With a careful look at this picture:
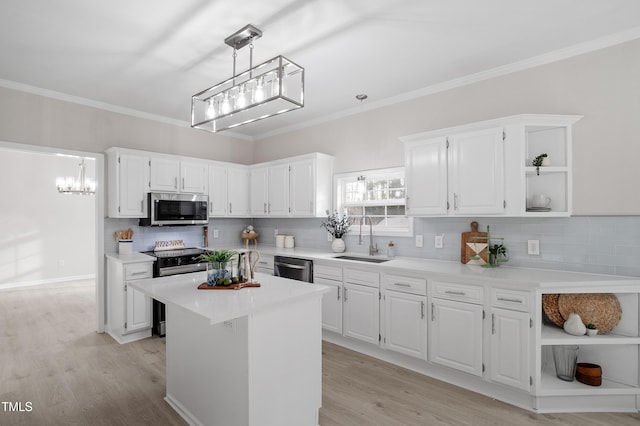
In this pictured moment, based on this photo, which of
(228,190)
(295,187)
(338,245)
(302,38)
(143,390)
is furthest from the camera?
(228,190)

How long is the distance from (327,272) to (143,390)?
2020 mm

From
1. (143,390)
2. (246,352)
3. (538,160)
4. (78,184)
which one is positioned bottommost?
(143,390)

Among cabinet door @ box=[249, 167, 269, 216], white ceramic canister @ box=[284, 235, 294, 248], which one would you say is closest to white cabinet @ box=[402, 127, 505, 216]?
white ceramic canister @ box=[284, 235, 294, 248]

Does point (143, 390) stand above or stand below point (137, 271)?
below

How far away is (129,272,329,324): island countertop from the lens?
176cm

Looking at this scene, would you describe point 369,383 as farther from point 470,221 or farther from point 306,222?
point 306,222

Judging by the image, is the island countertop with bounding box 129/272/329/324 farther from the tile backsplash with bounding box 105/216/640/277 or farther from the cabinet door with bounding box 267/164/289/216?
the cabinet door with bounding box 267/164/289/216

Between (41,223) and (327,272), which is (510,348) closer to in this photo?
(327,272)

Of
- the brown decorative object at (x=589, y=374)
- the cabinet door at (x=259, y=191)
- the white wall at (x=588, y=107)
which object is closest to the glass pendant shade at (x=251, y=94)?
the white wall at (x=588, y=107)

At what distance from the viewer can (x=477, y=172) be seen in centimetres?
298

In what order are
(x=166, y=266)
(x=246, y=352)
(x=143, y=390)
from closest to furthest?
(x=246, y=352) < (x=143, y=390) < (x=166, y=266)

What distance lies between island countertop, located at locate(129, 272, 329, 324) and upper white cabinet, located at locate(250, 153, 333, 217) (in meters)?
2.00

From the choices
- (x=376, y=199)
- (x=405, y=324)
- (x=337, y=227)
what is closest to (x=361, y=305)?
(x=405, y=324)

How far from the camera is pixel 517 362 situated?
2.52 metres
